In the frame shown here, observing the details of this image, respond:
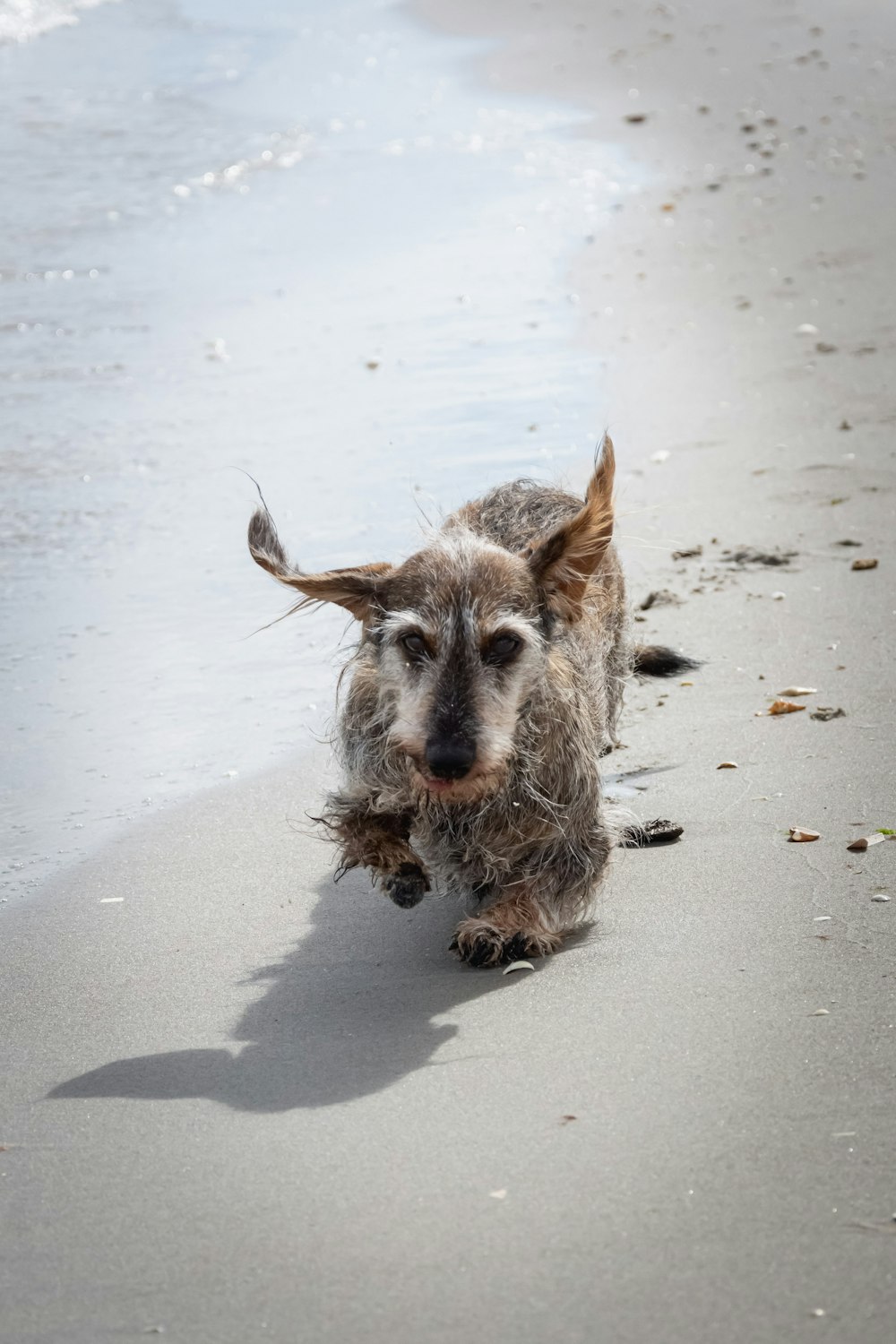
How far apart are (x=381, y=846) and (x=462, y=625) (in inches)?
32.6

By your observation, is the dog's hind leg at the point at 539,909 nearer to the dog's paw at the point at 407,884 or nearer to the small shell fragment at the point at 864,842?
the dog's paw at the point at 407,884

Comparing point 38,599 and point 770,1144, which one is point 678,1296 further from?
point 38,599

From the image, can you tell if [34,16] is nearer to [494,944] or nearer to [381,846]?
[381,846]

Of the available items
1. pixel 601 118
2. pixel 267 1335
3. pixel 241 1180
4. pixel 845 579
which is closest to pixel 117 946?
pixel 241 1180

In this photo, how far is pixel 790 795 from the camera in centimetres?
532

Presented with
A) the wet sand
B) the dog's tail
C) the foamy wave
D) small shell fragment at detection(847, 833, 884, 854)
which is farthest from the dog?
the foamy wave

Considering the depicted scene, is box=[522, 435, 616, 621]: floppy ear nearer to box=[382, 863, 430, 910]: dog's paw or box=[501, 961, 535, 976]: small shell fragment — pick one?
box=[382, 863, 430, 910]: dog's paw

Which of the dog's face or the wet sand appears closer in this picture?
the wet sand

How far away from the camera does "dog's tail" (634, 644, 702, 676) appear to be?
633 centimetres

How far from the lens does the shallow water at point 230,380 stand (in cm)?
638

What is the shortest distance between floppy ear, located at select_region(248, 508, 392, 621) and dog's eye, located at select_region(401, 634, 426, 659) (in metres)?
0.30

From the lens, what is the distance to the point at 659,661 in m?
6.36

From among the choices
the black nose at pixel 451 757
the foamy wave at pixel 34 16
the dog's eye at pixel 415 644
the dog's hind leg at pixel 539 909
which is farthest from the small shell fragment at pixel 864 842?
the foamy wave at pixel 34 16

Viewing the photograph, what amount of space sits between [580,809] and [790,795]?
3.02 feet
